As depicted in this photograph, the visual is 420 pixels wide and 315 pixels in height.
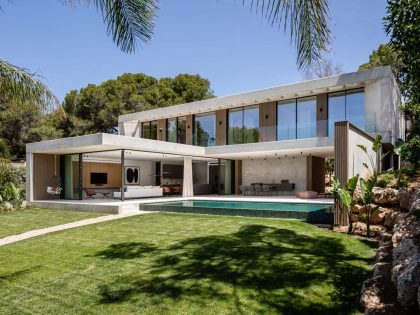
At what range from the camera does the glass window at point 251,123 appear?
2325 centimetres

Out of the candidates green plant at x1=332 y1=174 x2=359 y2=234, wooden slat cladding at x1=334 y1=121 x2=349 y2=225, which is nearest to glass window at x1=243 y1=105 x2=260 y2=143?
wooden slat cladding at x1=334 y1=121 x2=349 y2=225

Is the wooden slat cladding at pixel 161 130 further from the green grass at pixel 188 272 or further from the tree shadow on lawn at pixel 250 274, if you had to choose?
the tree shadow on lawn at pixel 250 274

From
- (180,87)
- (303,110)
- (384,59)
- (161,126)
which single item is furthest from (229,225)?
(180,87)

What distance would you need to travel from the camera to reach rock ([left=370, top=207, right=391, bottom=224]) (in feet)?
32.3

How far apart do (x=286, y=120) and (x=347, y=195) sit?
44.3ft

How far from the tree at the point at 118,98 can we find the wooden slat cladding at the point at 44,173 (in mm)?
15601

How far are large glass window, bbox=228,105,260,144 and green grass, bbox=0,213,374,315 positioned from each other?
13657 mm

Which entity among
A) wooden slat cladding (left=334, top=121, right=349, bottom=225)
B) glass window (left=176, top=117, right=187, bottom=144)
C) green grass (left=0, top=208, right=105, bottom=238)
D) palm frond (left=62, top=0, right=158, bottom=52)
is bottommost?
green grass (left=0, top=208, right=105, bottom=238)

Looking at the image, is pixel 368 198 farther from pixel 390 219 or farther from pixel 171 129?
pixel 171 129

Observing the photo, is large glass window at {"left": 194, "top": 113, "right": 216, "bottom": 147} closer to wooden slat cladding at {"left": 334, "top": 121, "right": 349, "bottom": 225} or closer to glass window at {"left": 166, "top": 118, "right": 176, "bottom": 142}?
glass window at {"left": 166, "top": 118, "right": 176, "bottom": 142}

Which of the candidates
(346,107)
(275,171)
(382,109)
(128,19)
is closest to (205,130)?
(275,171)

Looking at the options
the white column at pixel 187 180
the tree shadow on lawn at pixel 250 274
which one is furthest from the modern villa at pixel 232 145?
the tree shadow on lawn at pixel 250 274

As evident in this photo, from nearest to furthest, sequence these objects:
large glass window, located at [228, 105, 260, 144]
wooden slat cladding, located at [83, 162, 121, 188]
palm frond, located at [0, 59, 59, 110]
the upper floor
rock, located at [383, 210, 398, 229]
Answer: palm frond, located at [0, 59, 59, 110] → rock, located at [383, 210, 398, 229] → the upper floor → large glass window, located at [228, 105, 260, 144] → wooden slat cladding, located at [83, 162, 121, 188]

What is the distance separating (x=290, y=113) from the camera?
22.9 metres
